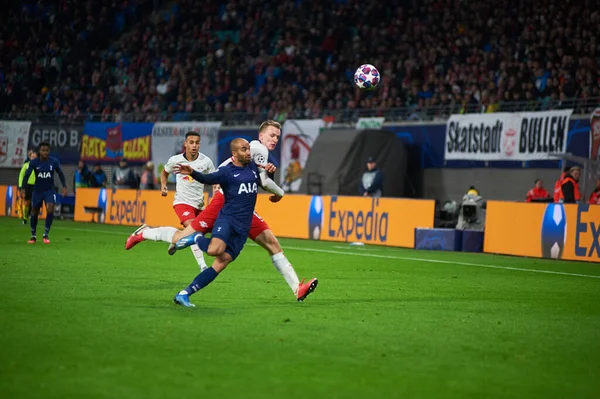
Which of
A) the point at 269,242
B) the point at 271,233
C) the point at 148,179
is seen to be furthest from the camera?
the point at 148,179

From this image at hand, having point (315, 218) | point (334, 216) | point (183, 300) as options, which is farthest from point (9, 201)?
point (183, 300)

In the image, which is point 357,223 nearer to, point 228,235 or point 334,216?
point 334,216

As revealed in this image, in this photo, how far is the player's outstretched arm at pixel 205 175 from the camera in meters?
10.6

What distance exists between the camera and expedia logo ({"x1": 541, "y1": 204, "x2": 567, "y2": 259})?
2123 cm

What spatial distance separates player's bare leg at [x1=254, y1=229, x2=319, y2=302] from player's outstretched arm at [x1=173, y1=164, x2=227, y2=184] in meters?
1.05

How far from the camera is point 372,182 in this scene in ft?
94.4

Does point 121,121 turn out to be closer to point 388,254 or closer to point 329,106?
point 329,106

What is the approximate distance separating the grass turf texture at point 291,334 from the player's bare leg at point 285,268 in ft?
0.69

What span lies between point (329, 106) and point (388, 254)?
13166mm

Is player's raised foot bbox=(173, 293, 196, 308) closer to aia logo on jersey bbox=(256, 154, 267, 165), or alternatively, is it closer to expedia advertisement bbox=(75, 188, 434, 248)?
aia logo on jersey bbox=(256, 154, 267, 165)

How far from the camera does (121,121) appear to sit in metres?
40.9

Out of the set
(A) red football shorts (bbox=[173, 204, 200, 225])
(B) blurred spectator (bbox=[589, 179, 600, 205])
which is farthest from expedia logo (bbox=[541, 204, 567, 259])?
(A) red football shorts (bbox=[173, 204, 200, 225])

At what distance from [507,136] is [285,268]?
53.8 feet

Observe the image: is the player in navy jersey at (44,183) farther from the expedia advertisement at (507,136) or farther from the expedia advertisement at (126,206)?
the expedia advertisement at (507,136)
